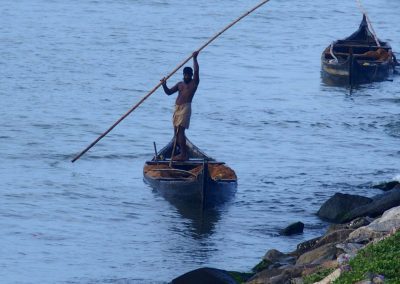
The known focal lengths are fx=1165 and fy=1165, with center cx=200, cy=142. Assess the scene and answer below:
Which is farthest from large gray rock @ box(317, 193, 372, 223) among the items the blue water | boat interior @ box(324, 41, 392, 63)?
boat interior @ box(324, 41, 392, 63)

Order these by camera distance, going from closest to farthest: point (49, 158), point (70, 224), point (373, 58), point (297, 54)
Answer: point (70, 224) < point (49, 158) < point (373, 58) < point (297, 54)

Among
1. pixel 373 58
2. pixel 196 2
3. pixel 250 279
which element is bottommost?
pixel 196 2

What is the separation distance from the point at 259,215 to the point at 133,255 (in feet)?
10.3

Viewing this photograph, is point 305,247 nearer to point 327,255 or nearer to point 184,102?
point 327,255

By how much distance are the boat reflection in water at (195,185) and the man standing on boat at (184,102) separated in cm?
26

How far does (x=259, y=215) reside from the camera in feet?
62.8

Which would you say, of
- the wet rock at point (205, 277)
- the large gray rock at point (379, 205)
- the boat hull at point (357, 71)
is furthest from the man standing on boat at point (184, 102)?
the boat hull at point (357, 71)

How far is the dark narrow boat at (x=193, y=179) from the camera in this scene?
18781 mm

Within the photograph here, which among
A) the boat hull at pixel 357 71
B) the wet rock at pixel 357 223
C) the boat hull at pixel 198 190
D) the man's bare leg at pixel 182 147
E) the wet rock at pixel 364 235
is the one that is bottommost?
the boat hull at pixel 357 71

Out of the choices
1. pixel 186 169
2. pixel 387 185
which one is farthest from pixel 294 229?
pixel 387 185

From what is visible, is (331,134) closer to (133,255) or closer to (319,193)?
(319,193)

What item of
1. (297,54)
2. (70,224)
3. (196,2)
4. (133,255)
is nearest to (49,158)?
(70,224)

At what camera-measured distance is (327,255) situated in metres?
12.6

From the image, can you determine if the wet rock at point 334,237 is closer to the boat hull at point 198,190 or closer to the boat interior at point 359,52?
the boat hull at point 198,190
